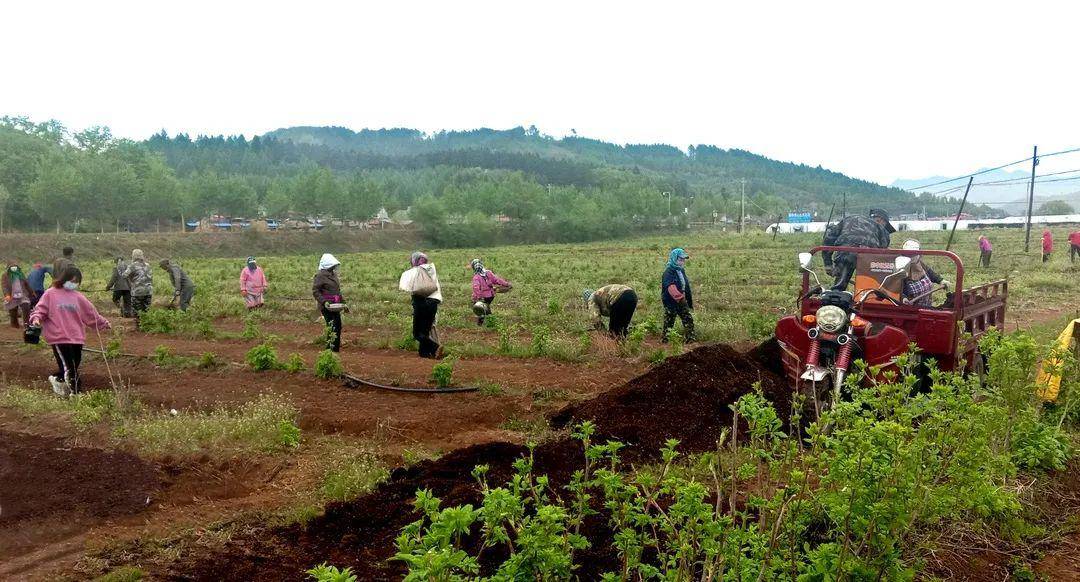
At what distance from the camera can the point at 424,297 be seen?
1096 cm

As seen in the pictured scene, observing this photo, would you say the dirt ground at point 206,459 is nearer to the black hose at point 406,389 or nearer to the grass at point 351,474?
the black hose at point 406,389

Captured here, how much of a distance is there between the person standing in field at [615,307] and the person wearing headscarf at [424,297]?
99.5 inches

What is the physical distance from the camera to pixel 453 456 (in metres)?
6.14

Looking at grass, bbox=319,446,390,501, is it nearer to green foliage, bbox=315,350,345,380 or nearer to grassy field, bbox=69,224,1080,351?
green foliage, bbox=315,350,345,380

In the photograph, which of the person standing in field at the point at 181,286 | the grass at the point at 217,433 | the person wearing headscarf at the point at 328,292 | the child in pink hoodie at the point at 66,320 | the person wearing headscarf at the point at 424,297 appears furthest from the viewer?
the person standing in field at the point at 181,286

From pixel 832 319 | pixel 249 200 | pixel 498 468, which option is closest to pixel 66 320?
pixel 498 468

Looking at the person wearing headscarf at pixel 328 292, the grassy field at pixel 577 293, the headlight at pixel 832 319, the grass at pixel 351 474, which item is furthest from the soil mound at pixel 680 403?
the person wearing headscarf at pixel 328 292

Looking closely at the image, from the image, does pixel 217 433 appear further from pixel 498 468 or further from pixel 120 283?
pixel 120 283

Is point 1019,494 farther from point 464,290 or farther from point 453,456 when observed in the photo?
point 464,290

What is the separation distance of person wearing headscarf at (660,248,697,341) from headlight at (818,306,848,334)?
4.62m

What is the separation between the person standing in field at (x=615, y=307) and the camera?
11703mm

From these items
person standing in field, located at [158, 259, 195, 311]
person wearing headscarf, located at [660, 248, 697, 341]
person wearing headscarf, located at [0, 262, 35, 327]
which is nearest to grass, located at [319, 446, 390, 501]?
person wearing headscarf, located at [660, 248, 697, 341]

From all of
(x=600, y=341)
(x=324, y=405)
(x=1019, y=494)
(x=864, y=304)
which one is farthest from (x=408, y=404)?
(x=1019, y=494)

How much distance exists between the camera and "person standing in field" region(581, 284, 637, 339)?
11703 mm
